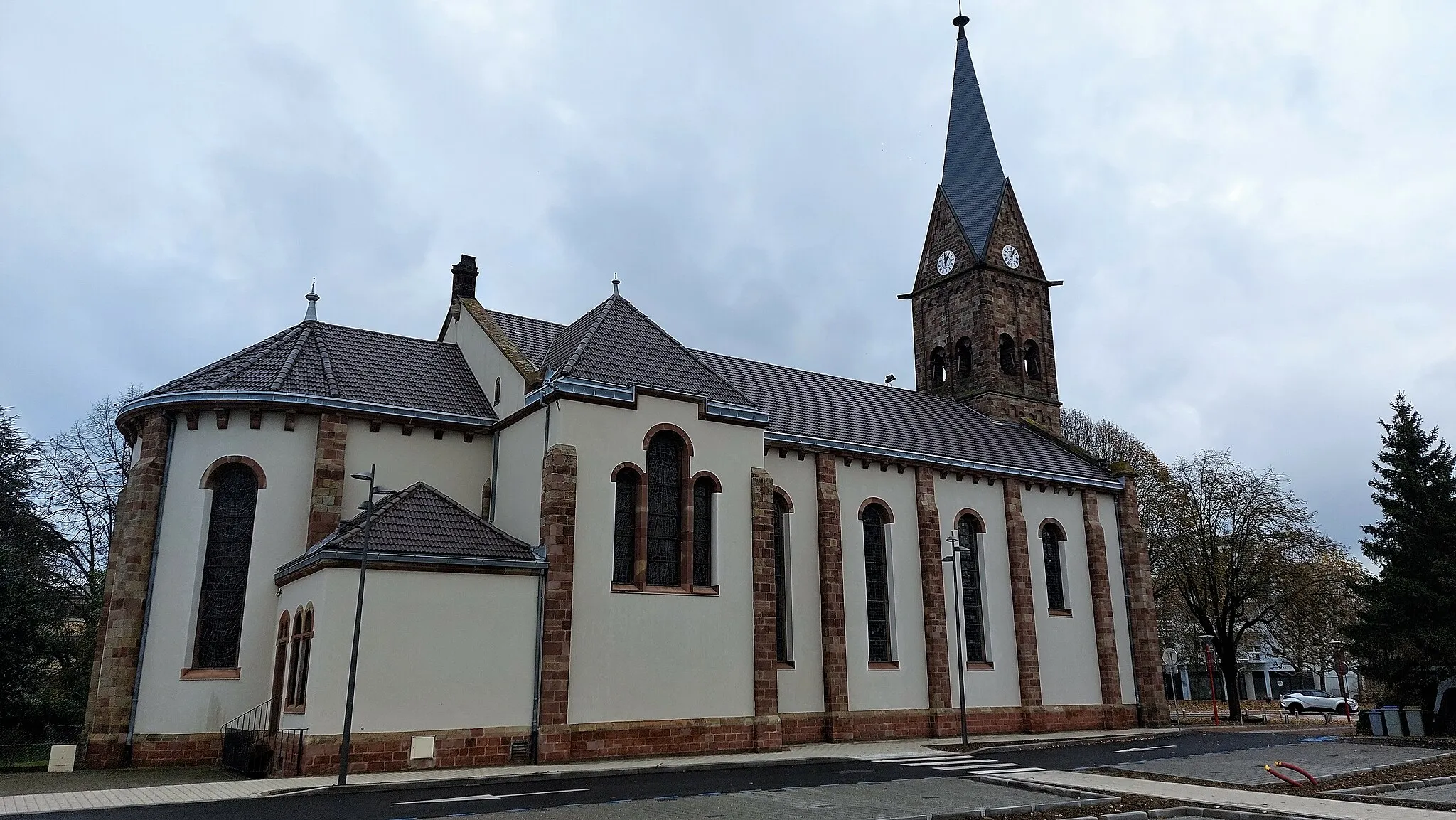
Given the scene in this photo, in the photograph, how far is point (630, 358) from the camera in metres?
24.0

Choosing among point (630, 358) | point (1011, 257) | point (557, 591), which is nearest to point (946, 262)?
point (1011, 257)

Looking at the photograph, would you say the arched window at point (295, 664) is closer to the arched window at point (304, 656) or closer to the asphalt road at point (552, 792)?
the arched window at point (304, 656)

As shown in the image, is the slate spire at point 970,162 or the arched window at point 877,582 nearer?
the arched window at point 877,582

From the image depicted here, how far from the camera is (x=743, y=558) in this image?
2384cm

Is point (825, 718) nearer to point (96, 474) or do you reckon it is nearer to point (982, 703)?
point (982, 703)

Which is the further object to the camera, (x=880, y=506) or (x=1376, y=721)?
(x=880, y=506)

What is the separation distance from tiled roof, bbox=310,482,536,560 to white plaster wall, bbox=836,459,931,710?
1099 cm

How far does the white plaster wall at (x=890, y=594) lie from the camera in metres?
27.4

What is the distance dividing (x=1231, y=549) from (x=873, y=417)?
1829 cm

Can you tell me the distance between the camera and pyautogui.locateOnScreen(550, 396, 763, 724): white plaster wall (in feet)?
69.2

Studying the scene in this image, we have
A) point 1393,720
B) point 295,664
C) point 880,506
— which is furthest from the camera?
point 880,506

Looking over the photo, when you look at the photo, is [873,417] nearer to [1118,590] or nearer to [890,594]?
[890,594]

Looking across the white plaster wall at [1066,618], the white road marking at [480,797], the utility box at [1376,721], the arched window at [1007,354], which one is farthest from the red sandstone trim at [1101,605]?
the white road marking at [480,797]

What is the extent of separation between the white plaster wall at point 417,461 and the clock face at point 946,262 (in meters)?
25.3
